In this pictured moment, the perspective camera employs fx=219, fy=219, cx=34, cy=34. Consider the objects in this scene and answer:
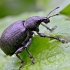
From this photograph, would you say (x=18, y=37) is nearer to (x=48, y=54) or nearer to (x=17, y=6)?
(x=48, y=54)

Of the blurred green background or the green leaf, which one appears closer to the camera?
the green leaf

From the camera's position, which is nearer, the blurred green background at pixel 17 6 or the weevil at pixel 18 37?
the weevil at pixel 18 37

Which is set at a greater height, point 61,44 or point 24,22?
point 24,22

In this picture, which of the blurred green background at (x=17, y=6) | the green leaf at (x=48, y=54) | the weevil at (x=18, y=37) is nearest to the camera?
the green leaf at (x=48, y=54)

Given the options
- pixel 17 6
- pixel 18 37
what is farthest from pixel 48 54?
pixel 17 6

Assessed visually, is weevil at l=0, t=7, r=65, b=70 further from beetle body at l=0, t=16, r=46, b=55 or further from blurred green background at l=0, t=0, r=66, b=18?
blurred green background at l=0, t=0, r=66, b=18

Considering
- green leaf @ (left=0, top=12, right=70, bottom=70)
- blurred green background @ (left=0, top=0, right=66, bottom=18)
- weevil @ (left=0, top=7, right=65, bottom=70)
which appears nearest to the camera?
green leaf @ (left=0, top=12, right=70, bottom=70)

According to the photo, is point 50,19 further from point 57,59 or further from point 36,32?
point 57,59

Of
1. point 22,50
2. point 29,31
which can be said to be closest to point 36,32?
point 29,31

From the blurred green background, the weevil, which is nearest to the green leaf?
the weevil

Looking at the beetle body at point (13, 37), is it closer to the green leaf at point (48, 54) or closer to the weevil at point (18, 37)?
the weevil at point (18, 37)

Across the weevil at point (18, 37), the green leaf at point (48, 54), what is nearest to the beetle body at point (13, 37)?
the weevil at point (18, 37)
